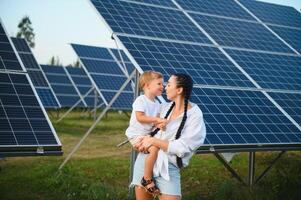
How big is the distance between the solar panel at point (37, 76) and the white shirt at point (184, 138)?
17.4 metres

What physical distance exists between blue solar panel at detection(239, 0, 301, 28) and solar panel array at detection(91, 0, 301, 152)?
1.47 ft

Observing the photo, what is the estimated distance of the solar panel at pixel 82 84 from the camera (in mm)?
29564

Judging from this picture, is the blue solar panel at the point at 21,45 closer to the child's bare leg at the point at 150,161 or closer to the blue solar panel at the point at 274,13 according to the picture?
the blue solar panel at the point at 274,13

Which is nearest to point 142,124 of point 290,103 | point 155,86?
point 155,86

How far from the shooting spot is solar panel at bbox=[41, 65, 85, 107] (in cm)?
2880

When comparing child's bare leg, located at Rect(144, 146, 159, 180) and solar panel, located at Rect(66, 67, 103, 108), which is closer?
child's bare leg, located at Rect(144, 146, 159, 180)

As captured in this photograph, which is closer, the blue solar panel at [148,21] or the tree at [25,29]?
the blue solar panel at [148,21]

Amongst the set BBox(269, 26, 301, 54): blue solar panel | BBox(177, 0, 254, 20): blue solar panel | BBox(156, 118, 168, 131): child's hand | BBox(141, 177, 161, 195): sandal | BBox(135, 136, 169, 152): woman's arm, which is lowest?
BBox(141, 177, 161, 195): sandal

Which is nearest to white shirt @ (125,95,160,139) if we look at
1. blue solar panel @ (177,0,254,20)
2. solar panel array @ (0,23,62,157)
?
solar panel array @ (0,23,62,157)

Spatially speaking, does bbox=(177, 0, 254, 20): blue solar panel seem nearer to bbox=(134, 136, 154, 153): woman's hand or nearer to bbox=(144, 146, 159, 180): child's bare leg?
bbox=(134, 136, 154, 153): woman's hand

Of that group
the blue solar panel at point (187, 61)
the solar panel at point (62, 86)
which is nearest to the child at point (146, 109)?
the blue solar panel at point (187, 61)

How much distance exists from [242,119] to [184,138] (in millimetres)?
4184

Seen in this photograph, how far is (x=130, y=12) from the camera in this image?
1042cm

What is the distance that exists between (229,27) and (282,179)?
438 centimetres
